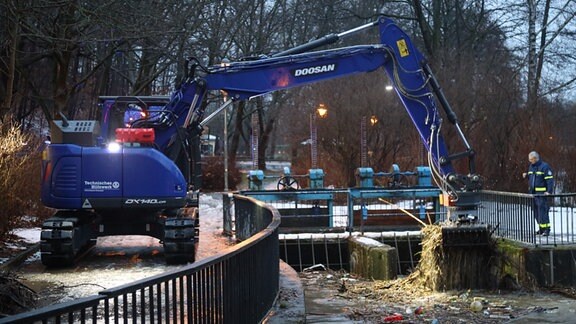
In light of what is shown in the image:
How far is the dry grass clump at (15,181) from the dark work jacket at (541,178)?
11.5 m

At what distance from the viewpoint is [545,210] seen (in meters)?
14.4

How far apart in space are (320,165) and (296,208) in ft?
31.8

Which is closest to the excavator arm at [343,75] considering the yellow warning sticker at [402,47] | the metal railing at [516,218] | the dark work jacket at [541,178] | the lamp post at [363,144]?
the yellow warning sticker at [402,47]

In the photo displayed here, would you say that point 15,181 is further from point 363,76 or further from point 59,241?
point 363,76

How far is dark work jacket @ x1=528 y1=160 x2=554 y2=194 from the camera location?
16.0 m

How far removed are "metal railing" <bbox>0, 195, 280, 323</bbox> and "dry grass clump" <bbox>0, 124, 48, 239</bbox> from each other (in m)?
6.93

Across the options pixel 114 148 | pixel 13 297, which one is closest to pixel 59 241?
pixel 114 148

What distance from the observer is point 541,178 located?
16.0 meters

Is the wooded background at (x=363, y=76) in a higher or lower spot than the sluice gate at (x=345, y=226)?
higher

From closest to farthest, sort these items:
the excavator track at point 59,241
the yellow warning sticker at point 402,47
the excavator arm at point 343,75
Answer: the excavator track at point 59,241
the excavator arm at point 343,75
the yellow warning sticker at point 402,47

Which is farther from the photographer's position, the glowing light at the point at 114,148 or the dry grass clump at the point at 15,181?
the dry grass clump at the point at 15,181

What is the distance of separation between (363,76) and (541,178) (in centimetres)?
1633

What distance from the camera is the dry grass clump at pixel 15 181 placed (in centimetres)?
1353

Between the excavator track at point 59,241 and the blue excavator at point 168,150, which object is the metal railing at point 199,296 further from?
the excavator track at point 59,241
